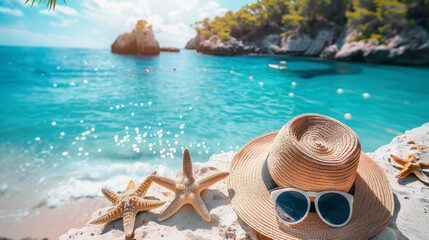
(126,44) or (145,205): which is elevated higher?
(126,44)

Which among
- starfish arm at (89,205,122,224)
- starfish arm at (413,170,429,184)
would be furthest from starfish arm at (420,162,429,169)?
starfish arm at (89,205,122,224)

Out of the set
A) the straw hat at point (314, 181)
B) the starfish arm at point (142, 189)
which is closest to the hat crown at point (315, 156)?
the straw hat at point (314, 181)

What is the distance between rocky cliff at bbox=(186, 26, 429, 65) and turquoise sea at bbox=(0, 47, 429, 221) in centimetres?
1216

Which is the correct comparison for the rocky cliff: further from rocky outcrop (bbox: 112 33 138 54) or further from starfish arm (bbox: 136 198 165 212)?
starfish arm (bbox: 136 198 165 212)

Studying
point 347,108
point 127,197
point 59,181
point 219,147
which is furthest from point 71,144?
point 347,108

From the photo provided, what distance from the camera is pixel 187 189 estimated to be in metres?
2.38

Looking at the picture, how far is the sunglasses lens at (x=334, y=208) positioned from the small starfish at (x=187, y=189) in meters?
1.03

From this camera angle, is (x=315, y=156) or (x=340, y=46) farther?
(x=340, y=46)

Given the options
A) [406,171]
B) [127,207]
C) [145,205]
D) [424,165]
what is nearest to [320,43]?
[424,165]

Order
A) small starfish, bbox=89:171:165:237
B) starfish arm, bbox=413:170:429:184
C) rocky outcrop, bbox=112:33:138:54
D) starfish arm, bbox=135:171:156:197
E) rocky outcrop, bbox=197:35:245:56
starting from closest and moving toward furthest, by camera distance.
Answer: small starfish, bbox=89:171:165:237
starfish arm, bbox=135:171:156:197
starfish arm, bbox=413:170:429:184
rocky outcrop, bbox=197:35:245:56
rocky outcrop, bbox=112:33:138:54

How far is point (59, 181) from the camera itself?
4.24 metres

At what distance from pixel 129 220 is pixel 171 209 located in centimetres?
44

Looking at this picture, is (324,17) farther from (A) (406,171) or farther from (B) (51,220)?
(B) (51,220)

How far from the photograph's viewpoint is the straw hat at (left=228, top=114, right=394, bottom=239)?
5.90 ft
